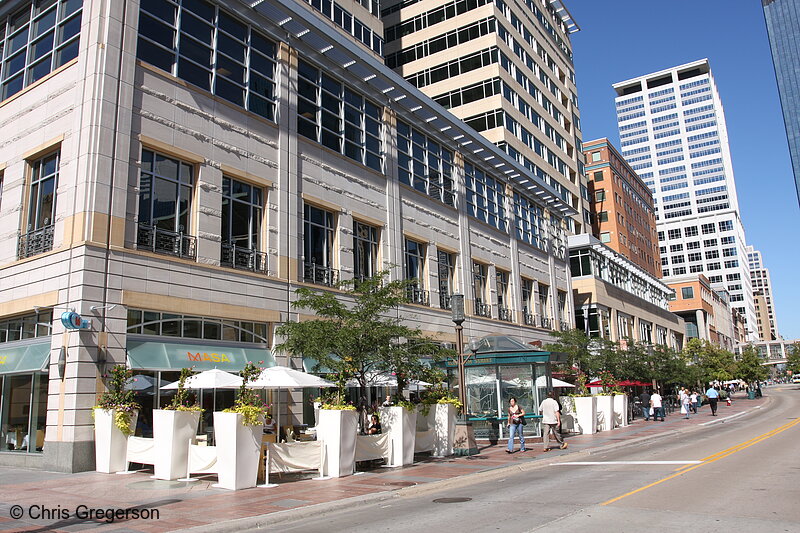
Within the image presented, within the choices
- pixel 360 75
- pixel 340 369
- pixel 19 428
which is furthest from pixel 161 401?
pixel 360 75

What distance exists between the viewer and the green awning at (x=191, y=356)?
18.4m

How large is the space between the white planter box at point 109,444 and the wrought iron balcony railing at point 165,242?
17.8 feet

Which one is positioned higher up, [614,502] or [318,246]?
[318,246]

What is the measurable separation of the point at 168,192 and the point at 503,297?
2693 cm

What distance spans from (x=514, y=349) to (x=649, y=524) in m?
16.9

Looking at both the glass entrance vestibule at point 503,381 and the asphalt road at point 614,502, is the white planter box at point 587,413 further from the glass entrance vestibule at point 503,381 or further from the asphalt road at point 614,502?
the asphalt road at point 614,502

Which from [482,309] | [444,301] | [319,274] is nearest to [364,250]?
[319,274]

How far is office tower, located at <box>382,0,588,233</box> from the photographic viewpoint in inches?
1994

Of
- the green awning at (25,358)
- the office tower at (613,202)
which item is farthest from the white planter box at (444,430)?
the office tower at (613,202)

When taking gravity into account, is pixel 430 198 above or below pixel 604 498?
above

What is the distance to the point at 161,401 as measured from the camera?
18.9m

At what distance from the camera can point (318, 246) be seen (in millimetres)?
26781

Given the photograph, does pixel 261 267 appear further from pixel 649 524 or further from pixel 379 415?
pixel 649 524

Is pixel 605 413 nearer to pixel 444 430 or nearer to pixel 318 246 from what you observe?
pixel 444 430
